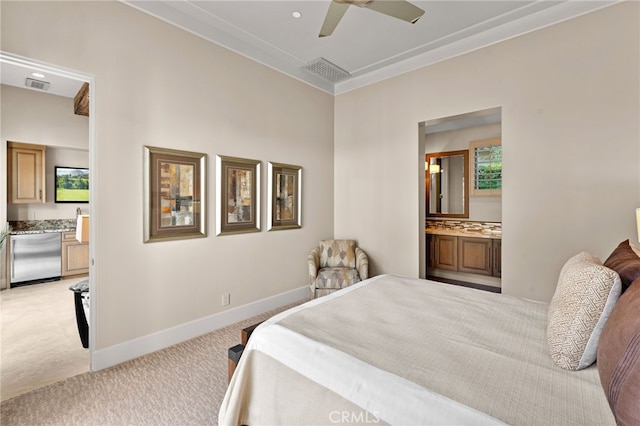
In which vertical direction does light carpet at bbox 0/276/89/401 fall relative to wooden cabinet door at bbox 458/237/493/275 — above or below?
below

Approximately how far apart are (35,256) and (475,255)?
23.8 feet

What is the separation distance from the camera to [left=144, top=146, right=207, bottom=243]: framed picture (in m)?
2.62

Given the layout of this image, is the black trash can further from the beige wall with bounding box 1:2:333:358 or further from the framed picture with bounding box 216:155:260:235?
the framed picture with bounding box 216:155:260:235

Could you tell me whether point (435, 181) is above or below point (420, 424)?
above

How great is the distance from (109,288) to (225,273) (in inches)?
42.2

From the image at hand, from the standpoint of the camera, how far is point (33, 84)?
429cm

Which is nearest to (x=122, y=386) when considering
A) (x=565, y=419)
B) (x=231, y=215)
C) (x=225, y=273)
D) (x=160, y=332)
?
(x=160, y=332)

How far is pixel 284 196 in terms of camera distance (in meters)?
3.85

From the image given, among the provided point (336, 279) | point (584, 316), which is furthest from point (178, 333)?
point (584, 316)

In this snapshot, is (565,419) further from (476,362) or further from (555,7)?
(555,7)

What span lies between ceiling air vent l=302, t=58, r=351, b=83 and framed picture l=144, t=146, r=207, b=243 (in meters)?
1.95

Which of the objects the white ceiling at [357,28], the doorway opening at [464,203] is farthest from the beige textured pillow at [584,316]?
the doorway opening at [464,203]

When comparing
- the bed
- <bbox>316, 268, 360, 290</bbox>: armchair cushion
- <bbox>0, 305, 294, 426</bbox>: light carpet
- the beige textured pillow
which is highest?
the beige textured pillow

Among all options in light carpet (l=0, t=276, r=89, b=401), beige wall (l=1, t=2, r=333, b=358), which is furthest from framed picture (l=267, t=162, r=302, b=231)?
light carpet (l=0, t=276, r=89, b=401)
